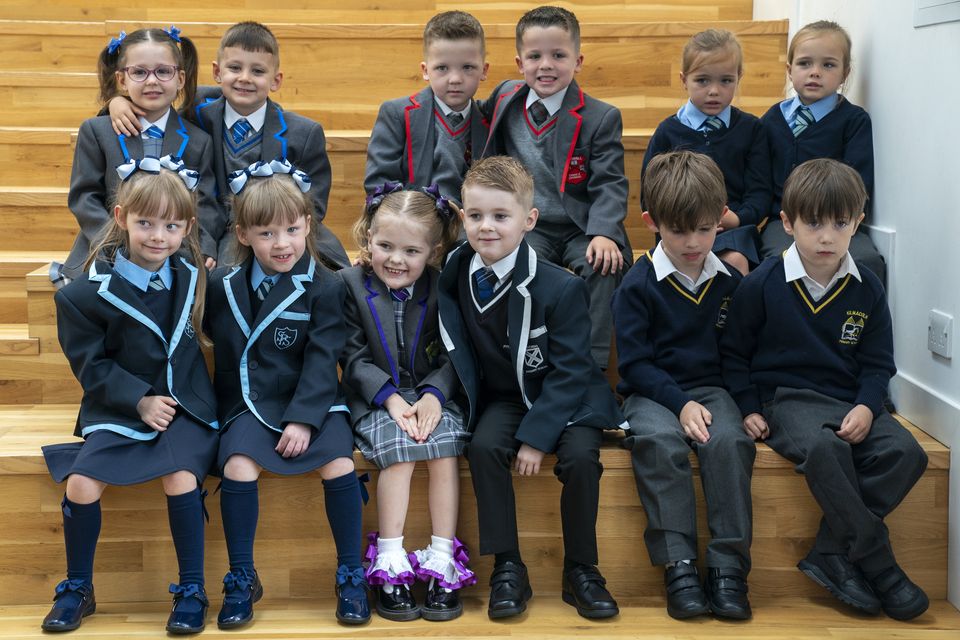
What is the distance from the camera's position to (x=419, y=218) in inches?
87.1

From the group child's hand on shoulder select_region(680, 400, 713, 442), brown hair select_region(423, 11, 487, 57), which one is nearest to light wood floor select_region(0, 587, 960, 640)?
child's hand on shoulder select_region(680, 400, 713, 442)

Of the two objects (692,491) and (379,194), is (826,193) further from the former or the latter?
(379,194)

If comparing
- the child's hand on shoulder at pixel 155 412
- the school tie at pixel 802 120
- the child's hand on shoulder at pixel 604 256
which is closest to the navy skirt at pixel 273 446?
the child's hand on shoulder at pixel 155 412

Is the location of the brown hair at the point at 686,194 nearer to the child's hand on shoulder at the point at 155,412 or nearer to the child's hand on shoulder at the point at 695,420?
the child's hand on shoulder at the point at 695,420

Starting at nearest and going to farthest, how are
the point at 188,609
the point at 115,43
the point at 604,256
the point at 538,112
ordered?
the point at 188,609 → the point at 604,256 → the point at 115,43 → the point at 538,112

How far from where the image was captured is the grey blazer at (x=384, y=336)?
7.21 ft

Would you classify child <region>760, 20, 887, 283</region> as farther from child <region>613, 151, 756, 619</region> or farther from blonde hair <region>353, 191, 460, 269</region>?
blonde hair <region>353, 191, 460, 269</region>

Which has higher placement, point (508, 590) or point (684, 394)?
point (684, 394)

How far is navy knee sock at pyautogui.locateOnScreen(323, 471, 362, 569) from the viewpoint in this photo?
6.67 feet

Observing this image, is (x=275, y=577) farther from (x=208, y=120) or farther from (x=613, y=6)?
(x=613, y=6)

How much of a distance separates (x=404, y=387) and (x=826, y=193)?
0.93 meters

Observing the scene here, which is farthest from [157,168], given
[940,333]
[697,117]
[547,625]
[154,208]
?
[940,333]

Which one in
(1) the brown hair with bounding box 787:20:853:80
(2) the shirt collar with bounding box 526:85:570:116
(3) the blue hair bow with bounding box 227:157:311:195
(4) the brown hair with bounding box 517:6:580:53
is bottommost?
(3) the blue hair bow with bounding box 227:157:311:195

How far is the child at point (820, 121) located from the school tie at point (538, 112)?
1.83 ft
